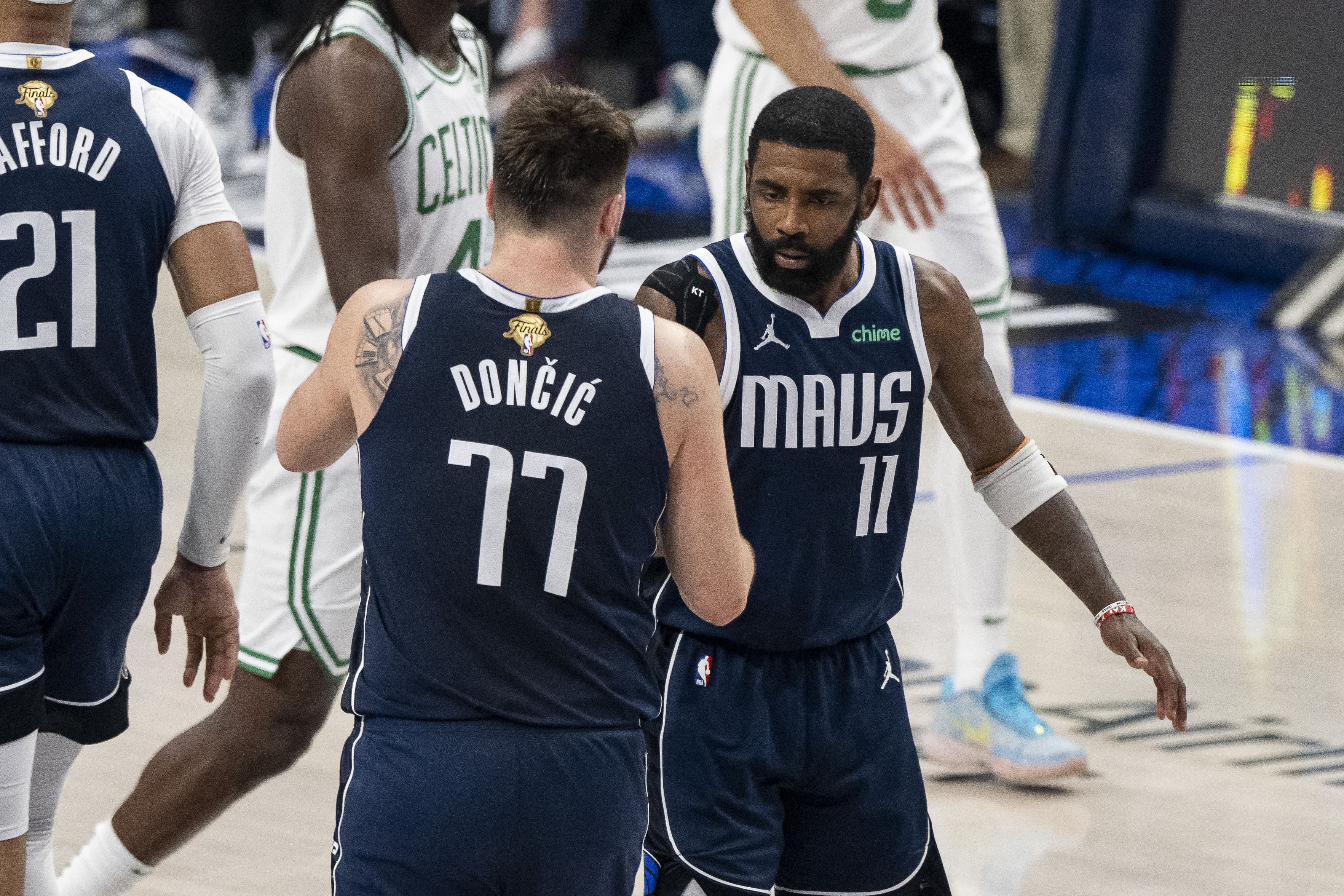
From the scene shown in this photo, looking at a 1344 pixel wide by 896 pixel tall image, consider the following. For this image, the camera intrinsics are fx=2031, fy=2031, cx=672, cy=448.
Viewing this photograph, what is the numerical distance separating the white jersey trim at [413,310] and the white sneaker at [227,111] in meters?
9.40

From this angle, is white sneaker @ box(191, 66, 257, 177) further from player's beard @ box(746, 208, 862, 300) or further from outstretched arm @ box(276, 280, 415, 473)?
outstretched arm @ box(276, 280, 415, 473)

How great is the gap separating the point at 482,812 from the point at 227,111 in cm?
994

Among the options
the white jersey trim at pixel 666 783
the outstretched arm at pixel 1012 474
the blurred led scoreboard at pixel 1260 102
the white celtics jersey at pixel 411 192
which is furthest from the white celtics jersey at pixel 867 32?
the blurred led scoreboard at pixel 1260 102

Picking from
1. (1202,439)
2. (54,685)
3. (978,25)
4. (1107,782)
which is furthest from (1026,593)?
(978,25)

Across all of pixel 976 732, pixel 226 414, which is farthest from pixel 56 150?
pixel 976 732

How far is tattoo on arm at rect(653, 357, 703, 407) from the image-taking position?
8.48 feet

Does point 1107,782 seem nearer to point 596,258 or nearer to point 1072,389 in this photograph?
point 596,258

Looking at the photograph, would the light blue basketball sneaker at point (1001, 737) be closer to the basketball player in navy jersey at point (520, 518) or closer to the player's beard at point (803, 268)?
the player's beard at point (803, 268)

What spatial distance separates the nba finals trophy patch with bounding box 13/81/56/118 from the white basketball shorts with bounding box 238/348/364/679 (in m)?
1.04

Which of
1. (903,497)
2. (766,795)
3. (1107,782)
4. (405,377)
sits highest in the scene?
(405,377)

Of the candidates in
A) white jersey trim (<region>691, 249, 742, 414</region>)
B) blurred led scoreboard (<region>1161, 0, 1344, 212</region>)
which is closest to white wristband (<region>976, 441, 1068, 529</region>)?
white jersey trim (<region>691, 249, 742, 414</region>)

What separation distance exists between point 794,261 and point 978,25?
35.0 feet

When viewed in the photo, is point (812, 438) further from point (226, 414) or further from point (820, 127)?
point (226, 414)

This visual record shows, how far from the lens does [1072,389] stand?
Result: 8.79 m
